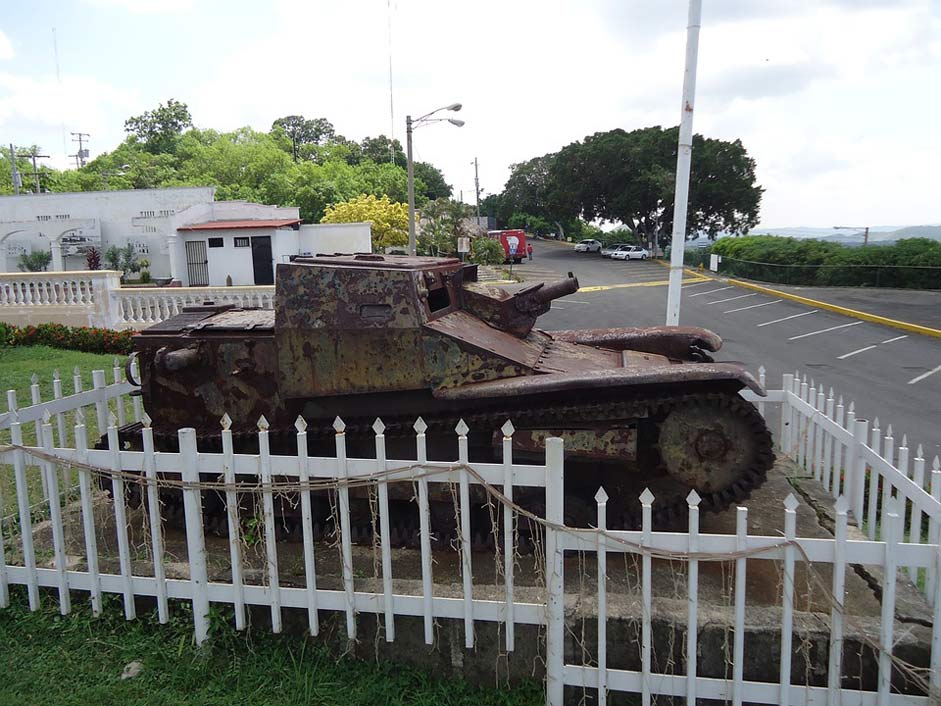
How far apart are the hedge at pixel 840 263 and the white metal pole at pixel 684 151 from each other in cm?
1884

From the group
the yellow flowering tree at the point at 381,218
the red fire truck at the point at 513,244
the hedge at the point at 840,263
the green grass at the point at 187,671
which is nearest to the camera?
the green grass at the point at 187,671

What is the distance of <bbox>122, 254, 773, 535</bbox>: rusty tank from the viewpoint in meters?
4.93

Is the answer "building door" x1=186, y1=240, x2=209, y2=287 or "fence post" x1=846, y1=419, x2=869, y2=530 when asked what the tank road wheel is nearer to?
"fence post" x1=846, y1=419, x2=869, y2=530

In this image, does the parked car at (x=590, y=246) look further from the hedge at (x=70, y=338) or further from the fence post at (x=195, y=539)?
the fence post at (x=195, y=539)

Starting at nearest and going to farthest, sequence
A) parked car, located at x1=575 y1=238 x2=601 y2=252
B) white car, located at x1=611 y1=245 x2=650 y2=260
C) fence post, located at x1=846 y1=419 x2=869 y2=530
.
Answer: fence post, located at x1=846 y1=419 x2=869 y2=530, white car, located at x1=611 y1=245 x2=650 y2=260, parked car, located at x1=575 y1=238 x2=601 y2=252

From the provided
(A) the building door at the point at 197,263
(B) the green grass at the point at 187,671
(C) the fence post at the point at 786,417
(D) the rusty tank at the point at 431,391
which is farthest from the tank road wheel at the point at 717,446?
(A) the building door at the point at 197,263

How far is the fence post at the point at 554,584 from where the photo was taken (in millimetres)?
3615

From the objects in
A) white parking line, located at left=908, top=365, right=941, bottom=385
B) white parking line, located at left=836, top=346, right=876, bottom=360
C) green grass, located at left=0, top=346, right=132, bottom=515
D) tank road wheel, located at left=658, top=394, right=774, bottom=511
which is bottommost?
white parking line, located at left=836, top=346, right=876, bottom=360

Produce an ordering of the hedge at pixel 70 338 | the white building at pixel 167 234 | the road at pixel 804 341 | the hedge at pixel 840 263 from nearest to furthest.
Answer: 1. the road at pixel 804 341
2. the hedge at pixel 70 338
3. the hedge at pixel 840 263
4. the white building at pixel 167 234

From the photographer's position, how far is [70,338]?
49.0ft

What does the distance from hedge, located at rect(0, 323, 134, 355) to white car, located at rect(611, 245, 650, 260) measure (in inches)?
1309

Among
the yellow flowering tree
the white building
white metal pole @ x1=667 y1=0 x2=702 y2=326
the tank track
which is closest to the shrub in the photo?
the yellow flowering tree

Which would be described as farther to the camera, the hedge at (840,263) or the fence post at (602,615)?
the hedge at (840,263)

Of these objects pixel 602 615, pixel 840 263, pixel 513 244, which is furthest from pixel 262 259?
pixel 602 615
